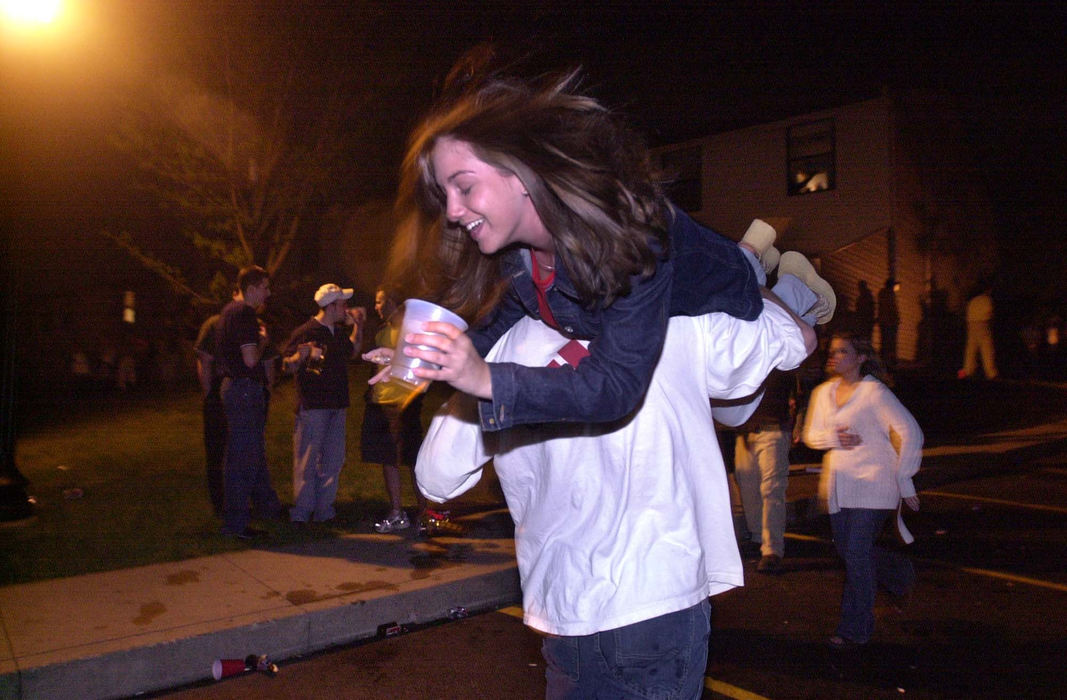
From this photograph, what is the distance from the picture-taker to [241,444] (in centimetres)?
711

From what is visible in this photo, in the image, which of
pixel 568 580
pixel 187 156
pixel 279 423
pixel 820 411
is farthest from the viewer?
pixel 187 156

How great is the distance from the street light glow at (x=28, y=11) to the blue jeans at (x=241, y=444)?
3696 mm

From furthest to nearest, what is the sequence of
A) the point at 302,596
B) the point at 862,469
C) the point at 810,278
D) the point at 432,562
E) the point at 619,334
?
the point at 432,562
the point at 302,596
the point at 862,469
the point at 810,278
the point at 619,334

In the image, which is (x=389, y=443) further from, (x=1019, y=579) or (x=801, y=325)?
(x=801, y=325)

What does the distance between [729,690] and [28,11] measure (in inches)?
310

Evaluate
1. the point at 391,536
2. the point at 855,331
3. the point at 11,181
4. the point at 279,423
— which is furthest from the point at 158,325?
the point at 855,331

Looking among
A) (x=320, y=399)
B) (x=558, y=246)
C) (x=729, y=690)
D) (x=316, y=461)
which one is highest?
(x=558, y=246)

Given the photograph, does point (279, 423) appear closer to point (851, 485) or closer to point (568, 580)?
point (851, 485)

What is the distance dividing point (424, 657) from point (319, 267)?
75.5 ft

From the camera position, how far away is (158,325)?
21484 mm

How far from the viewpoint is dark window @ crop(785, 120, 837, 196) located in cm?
2061

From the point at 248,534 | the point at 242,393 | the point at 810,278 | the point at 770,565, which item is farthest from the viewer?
the point at 248,534

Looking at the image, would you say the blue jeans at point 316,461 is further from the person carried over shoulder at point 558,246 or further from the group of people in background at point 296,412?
the person carried over shoulder at point 558,246

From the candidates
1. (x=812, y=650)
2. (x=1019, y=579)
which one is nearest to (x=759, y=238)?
(x=812, y=650)
